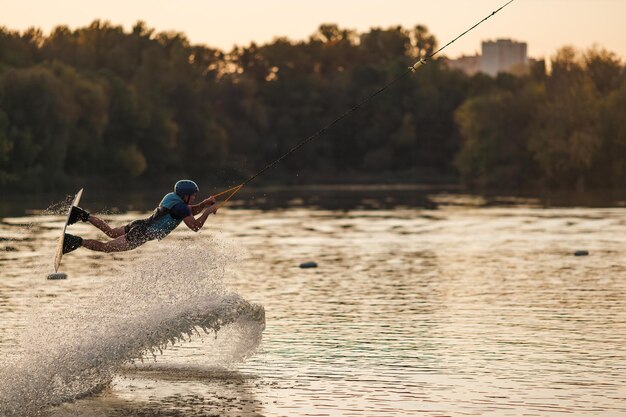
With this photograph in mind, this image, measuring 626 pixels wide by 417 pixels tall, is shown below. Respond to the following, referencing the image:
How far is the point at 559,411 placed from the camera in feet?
66.6

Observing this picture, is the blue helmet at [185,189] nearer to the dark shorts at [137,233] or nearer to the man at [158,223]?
the man at [158,223]

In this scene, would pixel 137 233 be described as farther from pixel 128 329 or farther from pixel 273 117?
pixel 273 117

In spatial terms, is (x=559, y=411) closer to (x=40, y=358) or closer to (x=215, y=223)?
→ (x=40, y=358)

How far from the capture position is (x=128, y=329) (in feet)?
75.7

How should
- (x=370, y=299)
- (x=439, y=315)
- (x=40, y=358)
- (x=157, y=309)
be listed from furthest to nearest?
(x=370, y=299) → (x=439, y=315) → (x=157, y=309) → (x=40, y=358)

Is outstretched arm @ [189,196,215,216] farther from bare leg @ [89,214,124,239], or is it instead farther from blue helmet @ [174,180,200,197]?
bare leg @ [89,214,124,239]

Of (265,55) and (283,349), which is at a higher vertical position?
(265,55)

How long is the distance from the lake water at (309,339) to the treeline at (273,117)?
42021mm

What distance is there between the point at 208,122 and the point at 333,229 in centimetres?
8750

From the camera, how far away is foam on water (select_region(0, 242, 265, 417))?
70.5 feet

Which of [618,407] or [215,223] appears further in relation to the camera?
[215,223]

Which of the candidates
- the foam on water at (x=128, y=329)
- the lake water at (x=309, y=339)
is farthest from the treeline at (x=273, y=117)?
the foam on water at (x=128, y=329)

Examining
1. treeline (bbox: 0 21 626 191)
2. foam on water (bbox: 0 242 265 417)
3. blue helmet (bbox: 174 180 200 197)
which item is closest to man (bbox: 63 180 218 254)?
blue helmet (bbox: 174 180 200 197)

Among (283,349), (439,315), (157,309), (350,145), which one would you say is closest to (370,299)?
Answer: (439,315)
